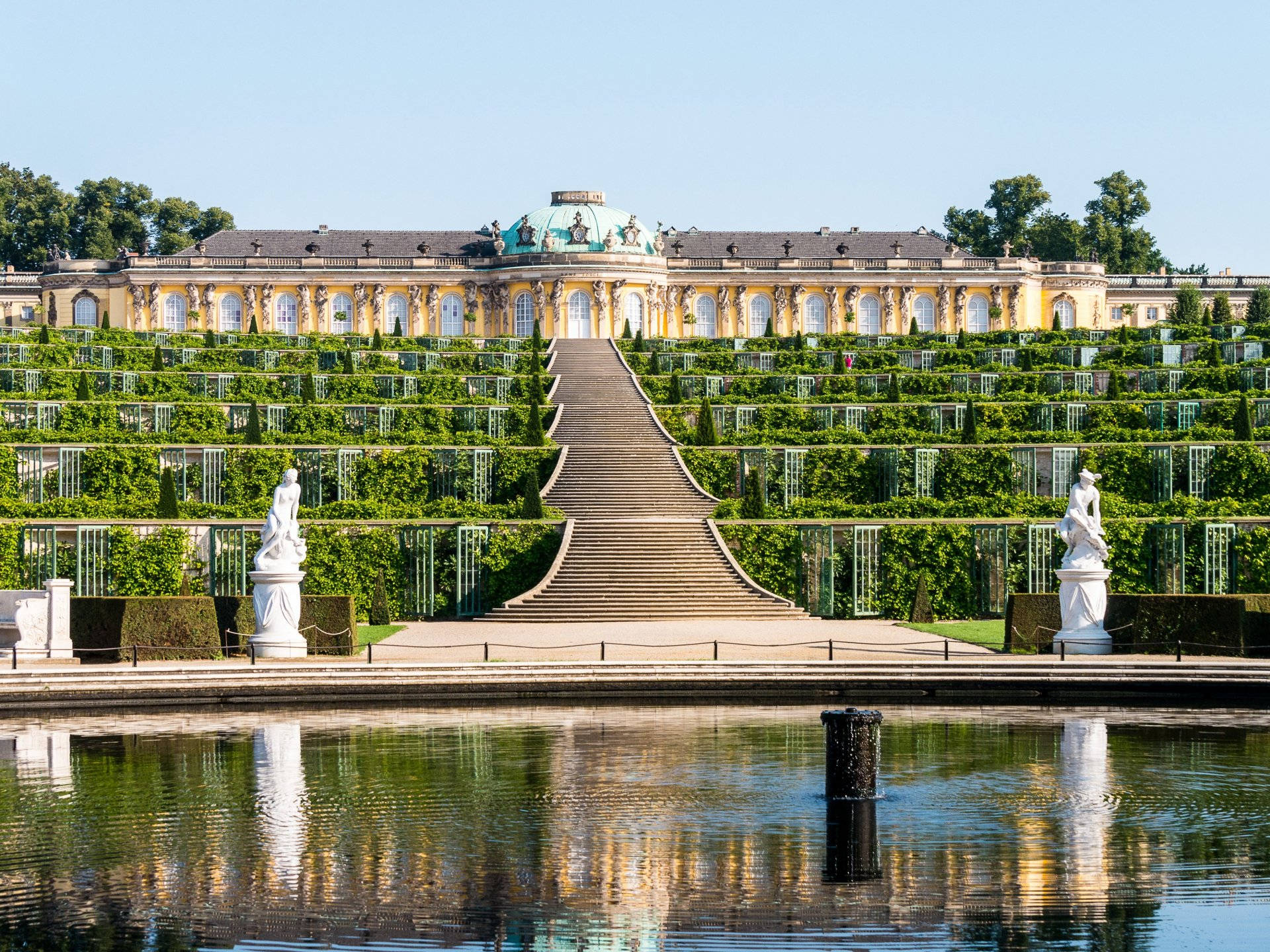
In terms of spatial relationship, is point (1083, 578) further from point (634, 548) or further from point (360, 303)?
point (360, 303)

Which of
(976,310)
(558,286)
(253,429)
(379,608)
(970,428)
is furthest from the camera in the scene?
(976,310)

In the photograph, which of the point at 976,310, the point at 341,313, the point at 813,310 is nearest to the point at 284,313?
the point at 341,313

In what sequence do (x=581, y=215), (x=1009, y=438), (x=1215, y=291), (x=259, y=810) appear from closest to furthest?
(x=259, y=810)
(x=1009, y=438)
(x=581, y=215)
(x=1215, y=291)

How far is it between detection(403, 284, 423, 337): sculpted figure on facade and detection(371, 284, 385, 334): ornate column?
1281 mm

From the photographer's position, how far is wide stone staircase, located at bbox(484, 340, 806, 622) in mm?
33562

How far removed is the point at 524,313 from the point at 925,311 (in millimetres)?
20063

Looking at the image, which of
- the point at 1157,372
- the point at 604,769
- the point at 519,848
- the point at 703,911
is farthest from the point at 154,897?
the point at 1157,372

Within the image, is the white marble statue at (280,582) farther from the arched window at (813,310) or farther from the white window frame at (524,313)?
the arched window at (813,310)

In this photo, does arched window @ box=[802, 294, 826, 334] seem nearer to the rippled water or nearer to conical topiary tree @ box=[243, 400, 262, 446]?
conical topiary tree @ box=[243, 400, 262, 446]

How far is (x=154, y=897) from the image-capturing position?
13062 mm

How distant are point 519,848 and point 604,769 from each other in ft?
11.8

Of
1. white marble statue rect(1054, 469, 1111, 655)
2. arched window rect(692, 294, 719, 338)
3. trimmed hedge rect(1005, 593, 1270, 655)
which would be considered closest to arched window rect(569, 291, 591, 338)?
arched window rect(692, 294, 719, 338)

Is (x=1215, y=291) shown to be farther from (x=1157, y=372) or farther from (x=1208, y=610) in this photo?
(x=1208, y=610)

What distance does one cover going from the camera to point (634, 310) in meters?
83.9
